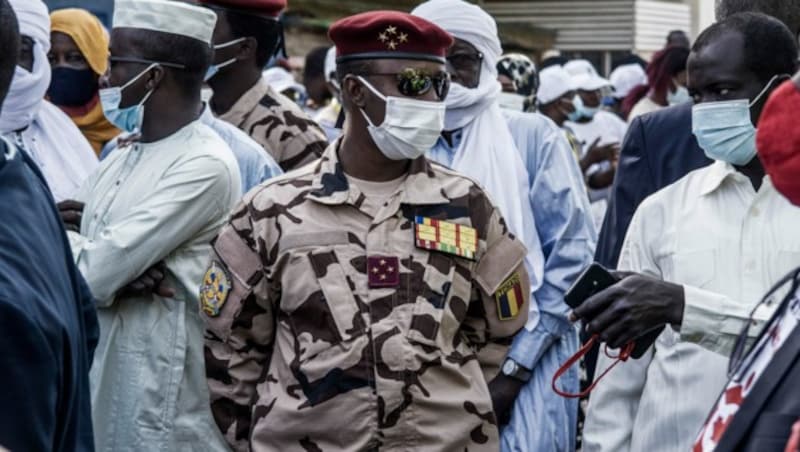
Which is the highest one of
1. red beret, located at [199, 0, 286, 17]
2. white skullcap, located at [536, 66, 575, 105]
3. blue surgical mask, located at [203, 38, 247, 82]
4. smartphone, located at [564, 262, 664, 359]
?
smartphone, located at [564, 262, 664, 359]

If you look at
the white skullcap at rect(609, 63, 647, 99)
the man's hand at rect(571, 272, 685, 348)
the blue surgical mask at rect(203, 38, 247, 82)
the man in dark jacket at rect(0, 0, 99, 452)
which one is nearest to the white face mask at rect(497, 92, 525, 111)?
the blue surgical mask at rect(203, 38, 247, 82)

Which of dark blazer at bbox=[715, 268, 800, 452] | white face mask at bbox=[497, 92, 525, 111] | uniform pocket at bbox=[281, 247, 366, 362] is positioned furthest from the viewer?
white face mask at bbox=[497, 92, 525, 111]

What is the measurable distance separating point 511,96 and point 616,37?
21.0 meters

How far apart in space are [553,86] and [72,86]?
554 cm

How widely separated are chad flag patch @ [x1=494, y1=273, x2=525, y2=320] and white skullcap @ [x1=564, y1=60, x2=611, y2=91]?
30.6 ft

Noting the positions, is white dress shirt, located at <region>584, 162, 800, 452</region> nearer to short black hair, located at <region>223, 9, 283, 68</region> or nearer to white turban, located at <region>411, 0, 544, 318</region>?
white turban, located at <region>411, 0, 544, 318</region>

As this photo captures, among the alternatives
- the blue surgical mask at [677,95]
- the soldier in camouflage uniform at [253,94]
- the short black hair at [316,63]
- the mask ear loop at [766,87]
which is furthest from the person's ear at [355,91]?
the short black hair at [316,63]

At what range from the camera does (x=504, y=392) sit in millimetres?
5504

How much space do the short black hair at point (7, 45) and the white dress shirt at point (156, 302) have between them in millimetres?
1595

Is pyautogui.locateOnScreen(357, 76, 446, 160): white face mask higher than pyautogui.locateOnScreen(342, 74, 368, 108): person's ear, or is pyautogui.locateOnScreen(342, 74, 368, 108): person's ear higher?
pyautogui.locateOnScreen(342, 74, 368, 108): person's ear

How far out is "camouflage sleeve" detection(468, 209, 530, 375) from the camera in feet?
15.0

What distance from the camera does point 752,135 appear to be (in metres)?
4.32

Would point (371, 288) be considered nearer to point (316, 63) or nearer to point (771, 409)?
point (771, 409)

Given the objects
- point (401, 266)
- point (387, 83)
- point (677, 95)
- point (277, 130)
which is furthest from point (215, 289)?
point (677, 95)
